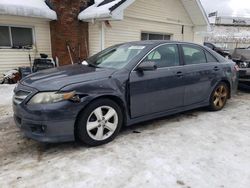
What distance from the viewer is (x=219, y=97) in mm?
5793

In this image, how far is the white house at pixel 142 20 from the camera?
9805 mm

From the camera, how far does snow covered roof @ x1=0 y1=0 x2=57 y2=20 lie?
341 inches

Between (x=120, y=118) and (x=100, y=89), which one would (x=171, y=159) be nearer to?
(x=120, y=118)

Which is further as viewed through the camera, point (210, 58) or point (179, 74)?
point (210, 58)

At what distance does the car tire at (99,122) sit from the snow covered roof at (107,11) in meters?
6.08

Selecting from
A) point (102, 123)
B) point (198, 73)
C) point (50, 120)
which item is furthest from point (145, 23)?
point (50, 120)

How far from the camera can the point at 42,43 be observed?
10.4 meters

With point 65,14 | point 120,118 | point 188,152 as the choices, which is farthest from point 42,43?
point 188,152

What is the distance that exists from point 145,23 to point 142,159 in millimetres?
9794

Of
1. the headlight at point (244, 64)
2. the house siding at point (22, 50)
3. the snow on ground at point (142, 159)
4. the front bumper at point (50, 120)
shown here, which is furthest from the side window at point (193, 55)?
the house siding at point (22, 50)

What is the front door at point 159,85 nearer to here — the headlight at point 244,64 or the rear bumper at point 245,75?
the rear bumper at point 245,75

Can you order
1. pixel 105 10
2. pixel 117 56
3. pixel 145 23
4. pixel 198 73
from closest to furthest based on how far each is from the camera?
pixel 117 56 → pixel 198 73 → pixel 105 10 → pixel 145 23

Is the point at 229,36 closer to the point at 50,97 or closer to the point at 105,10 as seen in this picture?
the point at 105,10

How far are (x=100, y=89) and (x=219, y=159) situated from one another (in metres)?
1.86
